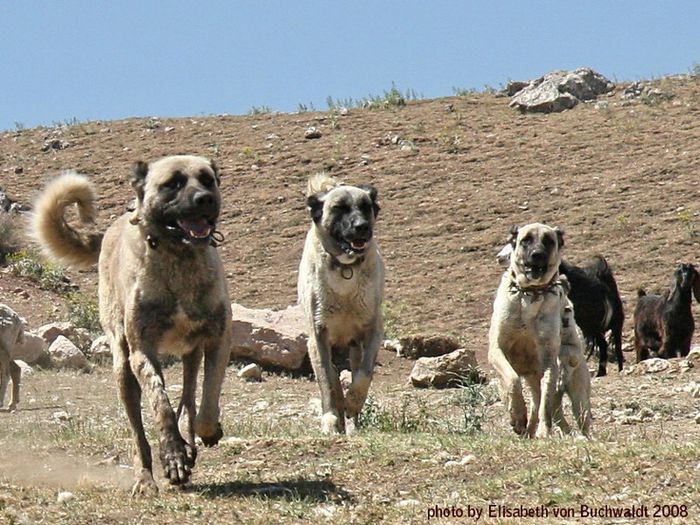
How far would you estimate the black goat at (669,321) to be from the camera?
18062mm

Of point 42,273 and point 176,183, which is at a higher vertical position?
point 176,183

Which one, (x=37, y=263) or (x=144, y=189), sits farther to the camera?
(x=37, y=263)

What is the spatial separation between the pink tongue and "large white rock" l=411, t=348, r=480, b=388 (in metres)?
7.93

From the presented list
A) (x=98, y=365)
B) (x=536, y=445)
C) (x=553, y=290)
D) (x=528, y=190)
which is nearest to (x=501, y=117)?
(x=528, y=190)

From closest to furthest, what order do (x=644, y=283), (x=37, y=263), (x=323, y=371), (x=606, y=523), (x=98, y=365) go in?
(x=606, y=523) → (x=323, y=371) → (x=98, y=365) → (x=644, y=283) → (x=37, y=263)

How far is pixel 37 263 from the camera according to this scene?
24812mm

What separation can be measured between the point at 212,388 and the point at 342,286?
10.3 ft

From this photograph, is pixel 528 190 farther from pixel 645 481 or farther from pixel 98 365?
pixel 645 481

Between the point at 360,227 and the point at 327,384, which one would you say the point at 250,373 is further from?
the point at 360,227

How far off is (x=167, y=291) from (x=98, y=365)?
1116 centimetres

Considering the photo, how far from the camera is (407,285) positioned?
77.2ft

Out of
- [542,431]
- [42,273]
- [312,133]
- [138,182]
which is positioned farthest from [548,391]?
[312,133]

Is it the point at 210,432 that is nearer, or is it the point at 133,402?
the point at 210,432

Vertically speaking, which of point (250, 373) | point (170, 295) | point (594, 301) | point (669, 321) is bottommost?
point (250, 373)
